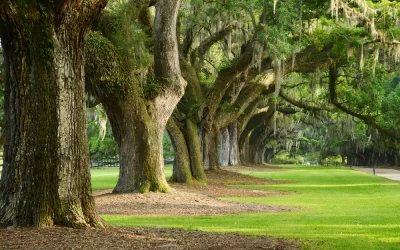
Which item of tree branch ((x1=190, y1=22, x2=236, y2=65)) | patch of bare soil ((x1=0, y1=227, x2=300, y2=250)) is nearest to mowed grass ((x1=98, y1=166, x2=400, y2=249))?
patch of bare soil ((x1=0, y1=227, x2=300, y2=250))

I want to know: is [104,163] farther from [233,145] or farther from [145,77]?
[145,77]

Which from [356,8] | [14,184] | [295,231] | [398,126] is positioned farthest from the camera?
[398,126]

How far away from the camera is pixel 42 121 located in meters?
8.74

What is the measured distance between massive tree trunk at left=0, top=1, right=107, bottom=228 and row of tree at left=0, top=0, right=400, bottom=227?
0.01m

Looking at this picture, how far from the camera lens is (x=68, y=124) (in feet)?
29.2

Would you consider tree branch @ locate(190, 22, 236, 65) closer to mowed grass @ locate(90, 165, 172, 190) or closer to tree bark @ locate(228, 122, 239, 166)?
mowed grass @ locate(90, 165, 172, 190)

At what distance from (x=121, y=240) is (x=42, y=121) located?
6.62 ft

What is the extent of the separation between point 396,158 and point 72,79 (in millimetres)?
65941

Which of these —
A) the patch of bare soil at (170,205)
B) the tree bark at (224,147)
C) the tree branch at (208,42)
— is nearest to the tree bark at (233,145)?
the tree bark at (224,147)

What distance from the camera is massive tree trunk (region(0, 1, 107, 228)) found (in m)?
8.65

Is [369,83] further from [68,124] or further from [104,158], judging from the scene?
[104,158]

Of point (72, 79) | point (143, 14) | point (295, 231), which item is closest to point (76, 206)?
point (72, 79)

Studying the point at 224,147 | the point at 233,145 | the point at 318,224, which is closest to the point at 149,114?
the point at 318,224

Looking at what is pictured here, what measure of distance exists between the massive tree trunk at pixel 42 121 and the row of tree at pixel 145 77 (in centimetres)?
1
